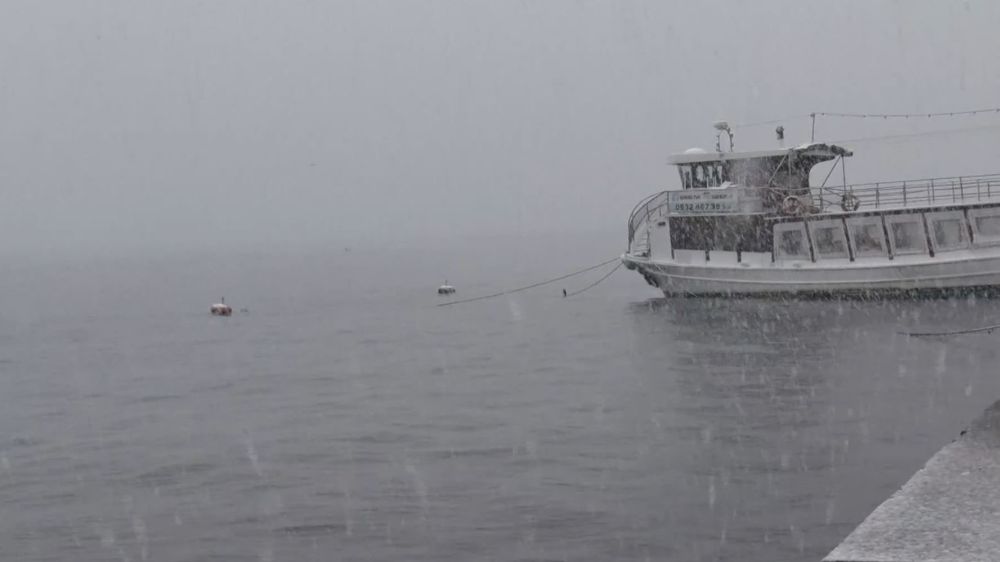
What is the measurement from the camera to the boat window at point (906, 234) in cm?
3597

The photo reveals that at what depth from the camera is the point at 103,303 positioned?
70.5 metres

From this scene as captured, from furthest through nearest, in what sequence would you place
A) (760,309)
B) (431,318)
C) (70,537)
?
1. (431,318)
2. (760,309)
3. (70,537)

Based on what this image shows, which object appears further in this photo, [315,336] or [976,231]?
[315,336]

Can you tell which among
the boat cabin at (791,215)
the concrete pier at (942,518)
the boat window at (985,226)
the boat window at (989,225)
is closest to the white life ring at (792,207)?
the boat cabin at (791,215)

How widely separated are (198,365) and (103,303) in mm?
40569

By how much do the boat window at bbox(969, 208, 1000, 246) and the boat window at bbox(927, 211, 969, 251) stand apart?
0.90 feet

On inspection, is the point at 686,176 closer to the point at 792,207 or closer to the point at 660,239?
the point at 660,239

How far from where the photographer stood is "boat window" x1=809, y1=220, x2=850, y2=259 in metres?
37.3

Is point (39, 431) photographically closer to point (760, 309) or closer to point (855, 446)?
point (855, 446)

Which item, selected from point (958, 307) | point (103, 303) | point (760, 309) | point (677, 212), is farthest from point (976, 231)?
point (103, 303)

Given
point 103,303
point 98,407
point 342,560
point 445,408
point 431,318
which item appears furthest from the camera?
point 103,303

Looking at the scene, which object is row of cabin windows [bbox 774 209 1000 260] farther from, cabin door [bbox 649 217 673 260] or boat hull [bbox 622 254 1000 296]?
cabin door [bbox 649 217 673 260]

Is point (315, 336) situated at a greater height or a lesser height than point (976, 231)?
lesser

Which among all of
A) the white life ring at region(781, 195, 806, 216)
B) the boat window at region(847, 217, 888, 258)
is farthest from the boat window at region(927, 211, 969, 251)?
the white life ring at region(781, 195, 806, 216)
